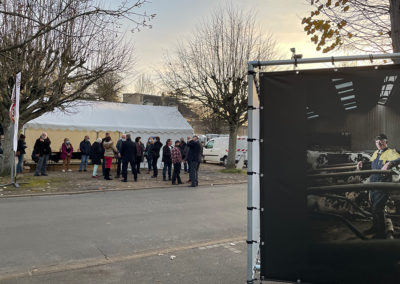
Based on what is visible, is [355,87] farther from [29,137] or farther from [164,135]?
[29,137]

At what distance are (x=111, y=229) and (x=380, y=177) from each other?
5.05 metres

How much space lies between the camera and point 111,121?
17484mm

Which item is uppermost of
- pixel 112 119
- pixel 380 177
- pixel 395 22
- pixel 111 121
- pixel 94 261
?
pixel 395 22

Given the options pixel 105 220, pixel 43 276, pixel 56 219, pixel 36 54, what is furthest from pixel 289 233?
pixel 36 54

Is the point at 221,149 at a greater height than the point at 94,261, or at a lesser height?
greater

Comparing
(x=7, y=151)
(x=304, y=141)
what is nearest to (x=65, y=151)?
(x=7, y=151)

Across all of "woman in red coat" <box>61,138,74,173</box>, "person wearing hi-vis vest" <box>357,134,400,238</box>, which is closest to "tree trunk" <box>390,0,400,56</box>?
"person wearing hi-vis vest" <box>357,134,400,238</box>

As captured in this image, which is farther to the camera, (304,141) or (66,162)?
(66,162)

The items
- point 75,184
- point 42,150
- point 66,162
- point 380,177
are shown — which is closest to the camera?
point 380,177

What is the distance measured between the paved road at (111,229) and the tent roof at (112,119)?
7250 millimetres

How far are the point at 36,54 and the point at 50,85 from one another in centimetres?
128

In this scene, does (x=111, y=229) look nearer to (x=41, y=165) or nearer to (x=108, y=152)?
(x=108, y=152)

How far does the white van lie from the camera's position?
878 inches

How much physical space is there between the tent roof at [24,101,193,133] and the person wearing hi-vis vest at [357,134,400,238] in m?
14.8
